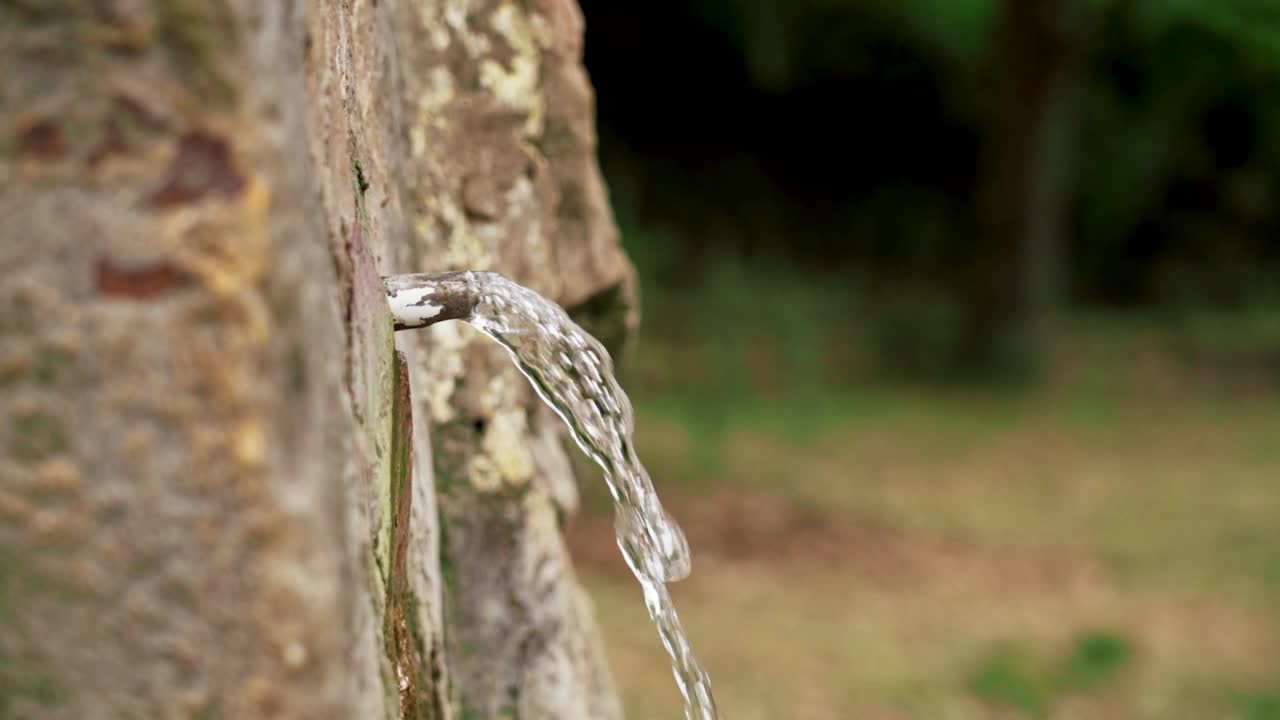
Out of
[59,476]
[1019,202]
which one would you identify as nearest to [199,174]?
[59,476]

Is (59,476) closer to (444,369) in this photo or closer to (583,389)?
(583,389)

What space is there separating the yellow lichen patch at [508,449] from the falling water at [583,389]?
0.73ft

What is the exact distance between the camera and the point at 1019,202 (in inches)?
381

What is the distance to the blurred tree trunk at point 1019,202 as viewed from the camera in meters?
9.35

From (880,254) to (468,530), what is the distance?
11.7 meters

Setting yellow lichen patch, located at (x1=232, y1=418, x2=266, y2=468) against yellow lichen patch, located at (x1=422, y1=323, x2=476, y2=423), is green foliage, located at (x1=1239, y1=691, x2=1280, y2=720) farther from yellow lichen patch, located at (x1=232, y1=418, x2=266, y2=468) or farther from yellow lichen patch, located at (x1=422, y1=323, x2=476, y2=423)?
yellow lichen patch, located at (x1=232, y1=418, x2=266, y2=468)

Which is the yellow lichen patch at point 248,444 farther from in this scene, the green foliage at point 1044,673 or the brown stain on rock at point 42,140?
the green foliage at point 1044,673

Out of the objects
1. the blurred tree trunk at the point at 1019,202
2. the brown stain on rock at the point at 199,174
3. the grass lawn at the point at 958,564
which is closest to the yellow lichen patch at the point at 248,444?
the brown stain on rock at the point at 199,174

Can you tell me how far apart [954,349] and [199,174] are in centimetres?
962

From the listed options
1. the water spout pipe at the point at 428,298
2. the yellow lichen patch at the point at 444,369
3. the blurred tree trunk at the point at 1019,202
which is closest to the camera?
the water spout pipe at the point at 428,298

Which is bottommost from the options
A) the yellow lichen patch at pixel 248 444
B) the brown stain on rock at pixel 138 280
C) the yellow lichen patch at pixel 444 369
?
the yellow lichen patch at pixel 444 369

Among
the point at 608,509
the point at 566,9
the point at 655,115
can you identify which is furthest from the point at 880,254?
the point at 566,9

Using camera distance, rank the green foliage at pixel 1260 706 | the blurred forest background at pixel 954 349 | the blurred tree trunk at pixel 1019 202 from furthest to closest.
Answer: the blurred tree trunk at pixel 1019 202, the blurred forest background at pixel 954 349, the green foliage at pixel 1260 706

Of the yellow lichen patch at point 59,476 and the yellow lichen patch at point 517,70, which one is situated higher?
the yellow lichen patch at point 517,70
